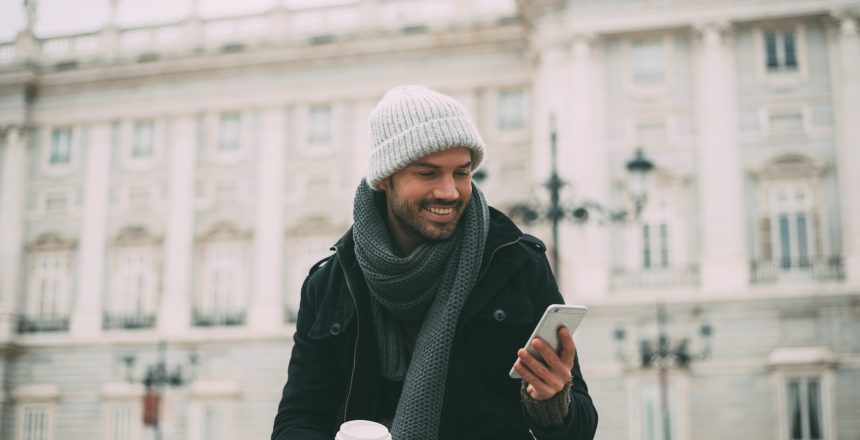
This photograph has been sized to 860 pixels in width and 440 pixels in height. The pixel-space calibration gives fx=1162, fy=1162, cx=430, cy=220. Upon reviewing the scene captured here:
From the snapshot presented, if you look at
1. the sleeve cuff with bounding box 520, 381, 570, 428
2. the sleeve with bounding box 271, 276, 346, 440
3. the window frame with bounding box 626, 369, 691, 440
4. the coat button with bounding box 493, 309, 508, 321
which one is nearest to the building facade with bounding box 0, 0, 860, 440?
the window frame with bounding box 626, 369, 691, 440

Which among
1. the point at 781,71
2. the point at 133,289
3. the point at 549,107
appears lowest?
the point at 133,289

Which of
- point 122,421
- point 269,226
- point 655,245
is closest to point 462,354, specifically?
point 655,245

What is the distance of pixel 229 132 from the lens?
91.6 ft

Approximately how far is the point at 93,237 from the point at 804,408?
663 inches

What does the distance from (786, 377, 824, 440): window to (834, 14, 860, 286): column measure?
214 centimetres

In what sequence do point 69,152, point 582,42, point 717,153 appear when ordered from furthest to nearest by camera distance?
1. point 69,152
2. point 582,42
3. point 717,153

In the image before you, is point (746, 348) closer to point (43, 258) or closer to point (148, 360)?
point (148, 360)

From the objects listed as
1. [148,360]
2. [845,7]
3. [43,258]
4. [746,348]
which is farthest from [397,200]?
[43,258]

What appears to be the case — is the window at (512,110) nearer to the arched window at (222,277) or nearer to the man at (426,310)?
the arched window at (222,277)

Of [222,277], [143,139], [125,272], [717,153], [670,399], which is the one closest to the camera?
[670,399]

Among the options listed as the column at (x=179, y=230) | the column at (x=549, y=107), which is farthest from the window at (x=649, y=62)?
the column at (x=179, y=230)

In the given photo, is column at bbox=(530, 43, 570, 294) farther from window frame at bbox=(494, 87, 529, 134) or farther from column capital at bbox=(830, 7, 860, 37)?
column capital at bbox=(830, 7, 860, 37)

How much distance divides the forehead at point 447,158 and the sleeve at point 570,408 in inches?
9.9

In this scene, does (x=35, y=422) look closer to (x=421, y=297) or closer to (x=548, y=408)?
(x=421, y=297)
